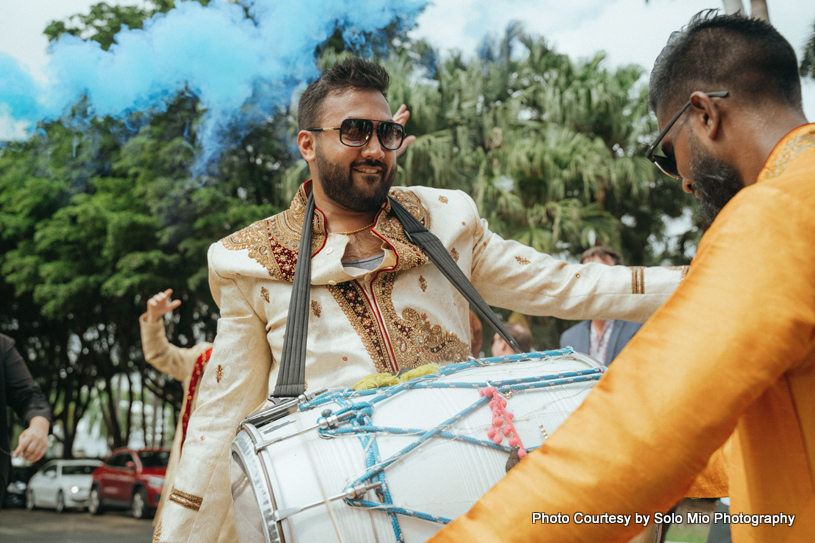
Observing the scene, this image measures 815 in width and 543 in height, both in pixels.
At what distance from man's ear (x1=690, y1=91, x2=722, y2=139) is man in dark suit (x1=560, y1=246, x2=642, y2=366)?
3.61 m

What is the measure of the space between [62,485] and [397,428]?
627 inches

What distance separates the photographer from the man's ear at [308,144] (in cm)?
223

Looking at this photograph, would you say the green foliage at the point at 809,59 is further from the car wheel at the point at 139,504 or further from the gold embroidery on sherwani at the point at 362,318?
the car wheel at the point at 139,504

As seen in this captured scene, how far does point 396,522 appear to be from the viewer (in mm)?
1286

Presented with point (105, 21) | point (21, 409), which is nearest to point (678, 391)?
point (21, 409)

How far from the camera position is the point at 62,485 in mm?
14703

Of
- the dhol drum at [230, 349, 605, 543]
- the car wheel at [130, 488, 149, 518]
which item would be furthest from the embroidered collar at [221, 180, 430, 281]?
the car wheel at [130, 488, 149, 518]

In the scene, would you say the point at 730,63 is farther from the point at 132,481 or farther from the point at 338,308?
the point at 132,481

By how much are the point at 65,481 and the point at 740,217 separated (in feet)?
54.6

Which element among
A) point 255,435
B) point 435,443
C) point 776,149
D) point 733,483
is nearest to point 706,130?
point 776,149

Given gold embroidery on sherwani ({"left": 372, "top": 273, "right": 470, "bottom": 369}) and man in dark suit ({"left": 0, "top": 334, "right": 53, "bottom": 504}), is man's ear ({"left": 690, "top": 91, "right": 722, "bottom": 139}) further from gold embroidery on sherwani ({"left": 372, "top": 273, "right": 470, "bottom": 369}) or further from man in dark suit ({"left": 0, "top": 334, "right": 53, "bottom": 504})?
man in dark suit ({"left": 0, "top": 334, "right": 53, "bottom": 504})

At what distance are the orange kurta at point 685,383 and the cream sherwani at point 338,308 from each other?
1.20 metres

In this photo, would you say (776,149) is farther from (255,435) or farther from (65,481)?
(65,481)

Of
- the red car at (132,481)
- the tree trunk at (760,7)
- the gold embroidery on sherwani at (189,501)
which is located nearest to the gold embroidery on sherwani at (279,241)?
the gold embroidery on sherwani at (189,501)
